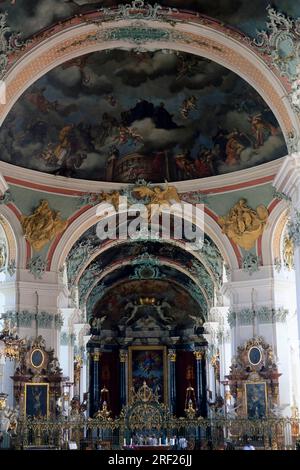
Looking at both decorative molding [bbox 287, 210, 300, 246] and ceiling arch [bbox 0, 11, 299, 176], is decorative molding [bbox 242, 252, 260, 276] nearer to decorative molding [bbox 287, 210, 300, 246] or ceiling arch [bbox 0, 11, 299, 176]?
decorative molding [bbox 287, 210, 300, 246]

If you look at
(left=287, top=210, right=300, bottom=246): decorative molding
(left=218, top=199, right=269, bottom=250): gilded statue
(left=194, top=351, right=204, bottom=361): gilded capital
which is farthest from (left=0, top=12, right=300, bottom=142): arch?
(left=194, top=351, right=204, bottom=361): gilded capital

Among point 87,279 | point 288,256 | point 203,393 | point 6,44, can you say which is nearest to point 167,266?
point 87,279

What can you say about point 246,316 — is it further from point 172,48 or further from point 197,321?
point 197,321

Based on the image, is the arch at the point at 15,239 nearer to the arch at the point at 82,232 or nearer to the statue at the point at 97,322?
the arch at the point at 82,232

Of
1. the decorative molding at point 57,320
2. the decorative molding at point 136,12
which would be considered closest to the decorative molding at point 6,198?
the decorative molding at point 57,320

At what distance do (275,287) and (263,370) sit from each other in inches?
123

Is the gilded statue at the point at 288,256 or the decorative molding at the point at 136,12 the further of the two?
the gilded statue at the point at 288,256

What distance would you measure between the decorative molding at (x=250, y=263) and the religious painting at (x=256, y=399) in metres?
4.23

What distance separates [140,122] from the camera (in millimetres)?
28953

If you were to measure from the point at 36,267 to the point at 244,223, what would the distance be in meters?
7.95

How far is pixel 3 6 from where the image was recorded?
797 inches

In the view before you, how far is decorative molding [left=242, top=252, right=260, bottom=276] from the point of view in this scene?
93.5ft

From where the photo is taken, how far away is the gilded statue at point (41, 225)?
28.1 m
